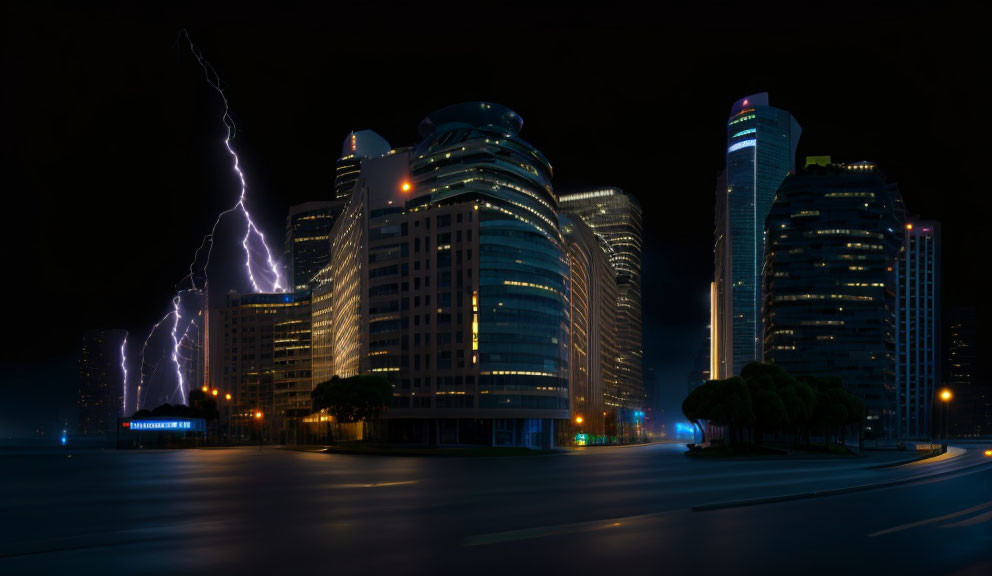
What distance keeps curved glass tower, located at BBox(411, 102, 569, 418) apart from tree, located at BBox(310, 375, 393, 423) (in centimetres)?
2026

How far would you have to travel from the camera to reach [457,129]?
Result: 6132 inches

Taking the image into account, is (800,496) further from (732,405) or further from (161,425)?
(161,425)

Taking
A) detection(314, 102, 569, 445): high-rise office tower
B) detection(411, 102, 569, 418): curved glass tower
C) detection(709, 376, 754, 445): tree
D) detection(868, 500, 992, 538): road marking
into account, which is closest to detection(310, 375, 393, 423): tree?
detection(314, 102, 569, 445): high-rise office tower

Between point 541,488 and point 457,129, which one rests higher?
point 457,129

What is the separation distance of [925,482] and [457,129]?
402 feet

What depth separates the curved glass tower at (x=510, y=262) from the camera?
142m

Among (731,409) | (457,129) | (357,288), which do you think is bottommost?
(731,409)

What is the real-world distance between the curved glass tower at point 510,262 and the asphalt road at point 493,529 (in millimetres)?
101207

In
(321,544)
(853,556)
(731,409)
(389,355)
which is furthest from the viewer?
(389,355)

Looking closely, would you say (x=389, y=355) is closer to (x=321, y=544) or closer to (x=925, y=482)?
(x=925, y=482)

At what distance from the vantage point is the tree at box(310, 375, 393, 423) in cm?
12400

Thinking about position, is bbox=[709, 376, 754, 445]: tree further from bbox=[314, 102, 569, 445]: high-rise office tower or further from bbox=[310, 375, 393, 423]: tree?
bbox=[314, 102, 569, 445]: high-rise office tower

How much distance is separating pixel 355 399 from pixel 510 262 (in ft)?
120

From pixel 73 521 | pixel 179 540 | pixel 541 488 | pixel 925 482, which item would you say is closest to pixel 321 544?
pixel 179 540
